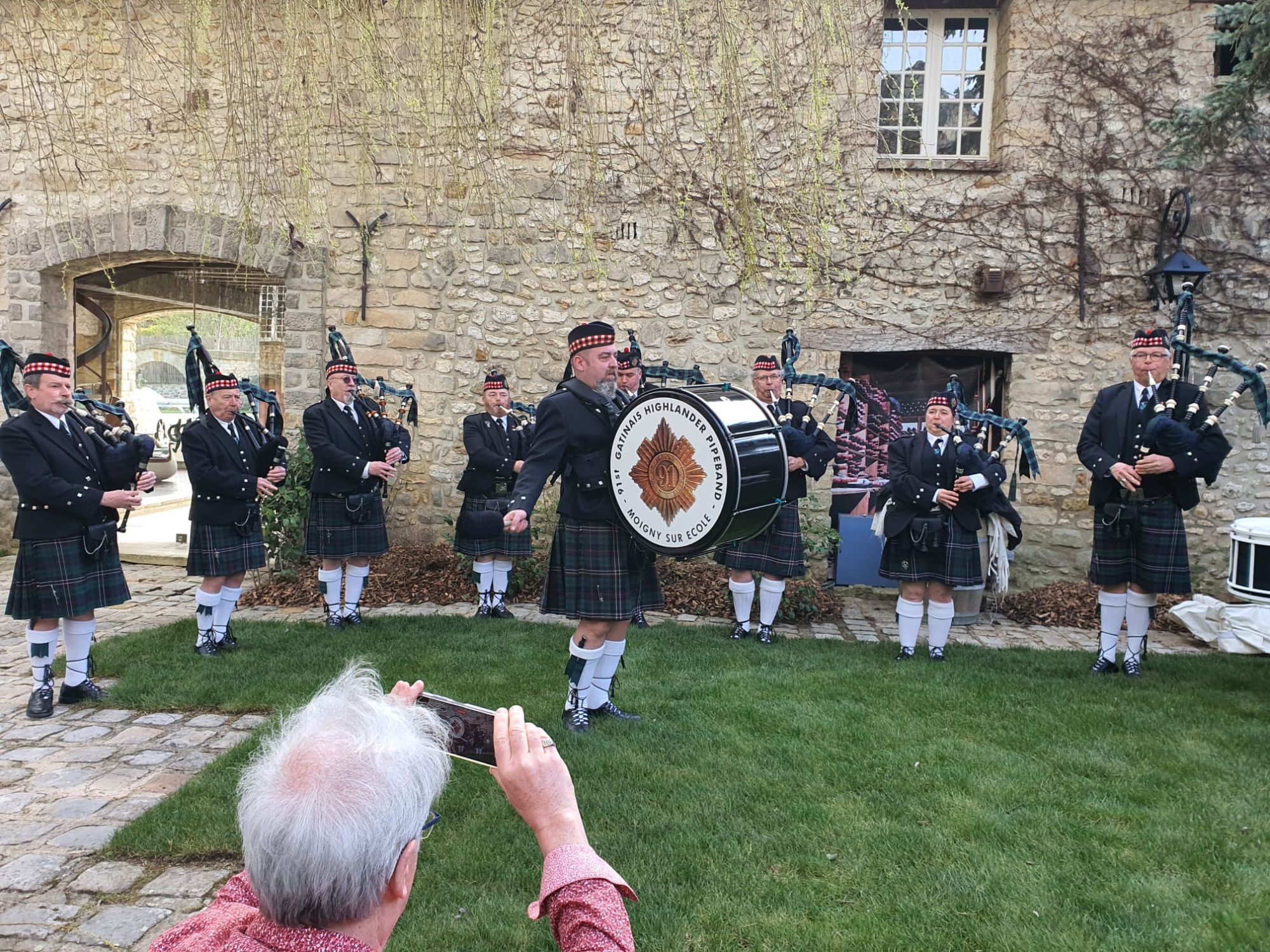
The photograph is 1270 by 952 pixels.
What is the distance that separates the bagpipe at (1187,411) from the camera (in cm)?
480

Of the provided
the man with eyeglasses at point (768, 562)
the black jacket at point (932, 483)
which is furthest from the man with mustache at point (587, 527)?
the black jacket at point (932, 483)

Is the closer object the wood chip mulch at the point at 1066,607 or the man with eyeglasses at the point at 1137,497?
the man with eyeglasses at the point at 1137,497

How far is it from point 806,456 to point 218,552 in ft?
12.1

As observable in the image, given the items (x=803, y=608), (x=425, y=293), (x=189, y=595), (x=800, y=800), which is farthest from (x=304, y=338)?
(x=800, y=800)

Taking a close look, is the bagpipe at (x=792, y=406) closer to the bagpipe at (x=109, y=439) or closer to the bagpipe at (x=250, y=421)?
the bagpipe at (x=250, y=421)

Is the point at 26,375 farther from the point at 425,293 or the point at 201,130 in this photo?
the point at 425,293

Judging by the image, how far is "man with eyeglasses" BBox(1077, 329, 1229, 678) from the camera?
496 cm

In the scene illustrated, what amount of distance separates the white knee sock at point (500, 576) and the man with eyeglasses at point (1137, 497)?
3.92 m

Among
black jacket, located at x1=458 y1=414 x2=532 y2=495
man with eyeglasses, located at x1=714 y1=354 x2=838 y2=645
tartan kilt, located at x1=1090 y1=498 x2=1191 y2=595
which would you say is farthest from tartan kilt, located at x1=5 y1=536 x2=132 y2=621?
tartan kilt, located at x1=1090 y1=498 x2=1191 y2=595

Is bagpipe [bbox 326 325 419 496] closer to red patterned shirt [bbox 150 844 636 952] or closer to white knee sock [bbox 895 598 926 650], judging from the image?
white knee sock [bbox 895 598 926 650]

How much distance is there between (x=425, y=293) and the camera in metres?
7.92

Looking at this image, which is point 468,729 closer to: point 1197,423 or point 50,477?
point 50,477

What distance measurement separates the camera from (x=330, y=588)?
6.14m

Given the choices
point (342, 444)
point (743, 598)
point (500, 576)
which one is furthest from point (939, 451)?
Result: point (342, 444)
